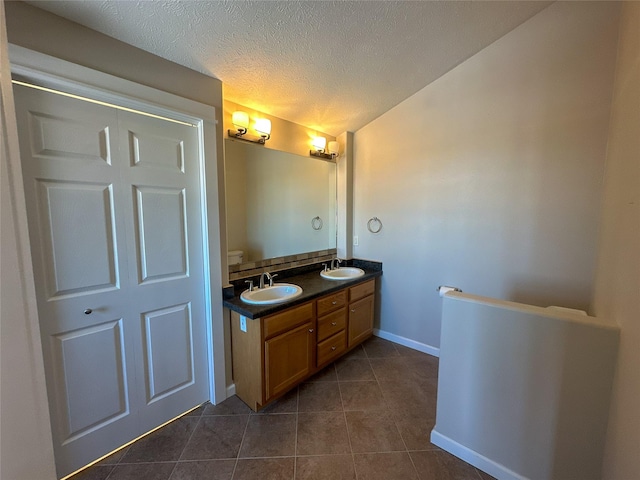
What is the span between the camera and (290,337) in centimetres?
199

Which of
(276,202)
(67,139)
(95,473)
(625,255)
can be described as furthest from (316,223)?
(95,473)

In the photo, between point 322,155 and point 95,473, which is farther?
point 322,155

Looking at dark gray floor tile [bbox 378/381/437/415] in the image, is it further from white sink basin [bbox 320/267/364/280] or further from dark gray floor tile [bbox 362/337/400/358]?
white sink basin [bbox 320/267/364/280]

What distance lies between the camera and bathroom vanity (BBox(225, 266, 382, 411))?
6.02ft

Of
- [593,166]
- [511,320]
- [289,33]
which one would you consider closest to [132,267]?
[289,33]

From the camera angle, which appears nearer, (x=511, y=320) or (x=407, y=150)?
(x=511, y=320)

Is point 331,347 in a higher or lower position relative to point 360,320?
lower

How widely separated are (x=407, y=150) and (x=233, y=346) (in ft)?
8.02

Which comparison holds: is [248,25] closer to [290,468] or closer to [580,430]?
[290,468]

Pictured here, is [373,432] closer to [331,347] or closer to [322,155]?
[331,347]

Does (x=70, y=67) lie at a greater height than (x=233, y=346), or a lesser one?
Result: greater

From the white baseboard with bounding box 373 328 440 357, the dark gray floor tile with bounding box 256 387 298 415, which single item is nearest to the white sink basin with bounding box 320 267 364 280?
the white baseboard with bounding box 373 328 440 357

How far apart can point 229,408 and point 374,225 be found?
7.24 ft

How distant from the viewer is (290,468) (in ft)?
4.89
